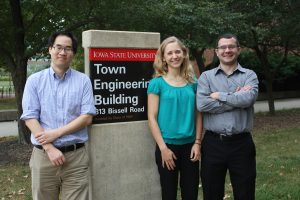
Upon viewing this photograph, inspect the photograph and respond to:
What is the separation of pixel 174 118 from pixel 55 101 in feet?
3.36

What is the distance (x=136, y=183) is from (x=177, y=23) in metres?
6.39

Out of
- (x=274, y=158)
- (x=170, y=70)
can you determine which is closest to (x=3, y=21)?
(x=274, y=158)

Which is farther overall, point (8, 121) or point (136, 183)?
point (8, 121)

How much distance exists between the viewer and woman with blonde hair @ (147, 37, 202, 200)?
4.00 m

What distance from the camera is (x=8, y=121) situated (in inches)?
734

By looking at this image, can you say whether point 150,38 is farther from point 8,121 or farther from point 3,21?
point 8,121

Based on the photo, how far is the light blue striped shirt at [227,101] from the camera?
12.8 feet

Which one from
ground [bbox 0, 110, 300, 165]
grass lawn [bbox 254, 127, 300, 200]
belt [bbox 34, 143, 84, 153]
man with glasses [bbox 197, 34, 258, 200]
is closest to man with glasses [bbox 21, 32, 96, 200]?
belt [bbox 34, 143, 84, 153]

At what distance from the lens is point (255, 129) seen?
13.1m

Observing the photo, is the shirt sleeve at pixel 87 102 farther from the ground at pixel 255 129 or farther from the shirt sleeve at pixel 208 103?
the ground at pixel 255 129

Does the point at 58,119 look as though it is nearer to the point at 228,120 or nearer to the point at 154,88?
the point at 154,88

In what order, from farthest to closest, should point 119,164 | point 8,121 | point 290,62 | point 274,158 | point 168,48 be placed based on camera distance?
point 290,62, point 8,121, point 274,158, point 119,164, point 168,48

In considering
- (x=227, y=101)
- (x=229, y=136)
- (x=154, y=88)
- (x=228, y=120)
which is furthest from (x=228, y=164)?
(x=154, y=88)

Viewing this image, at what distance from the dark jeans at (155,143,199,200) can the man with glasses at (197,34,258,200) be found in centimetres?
11
